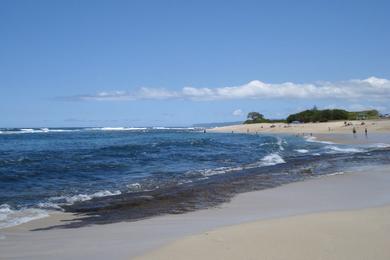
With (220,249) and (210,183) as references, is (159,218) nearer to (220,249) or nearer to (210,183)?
(220,249)

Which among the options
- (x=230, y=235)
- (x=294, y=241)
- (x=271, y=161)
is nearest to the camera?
(x=294, y=241)

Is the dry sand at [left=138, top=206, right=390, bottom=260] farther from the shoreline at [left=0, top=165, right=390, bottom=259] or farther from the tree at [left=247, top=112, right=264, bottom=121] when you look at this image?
the tree at [left=247, top=112, right=264, bottom=121]

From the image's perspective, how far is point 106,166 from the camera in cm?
2498

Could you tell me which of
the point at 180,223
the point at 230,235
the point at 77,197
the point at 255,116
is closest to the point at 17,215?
the point at 77,197

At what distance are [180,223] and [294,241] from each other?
3349 millimetres

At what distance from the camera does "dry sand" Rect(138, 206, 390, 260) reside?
641 cm

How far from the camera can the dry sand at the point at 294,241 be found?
6410 millimetres

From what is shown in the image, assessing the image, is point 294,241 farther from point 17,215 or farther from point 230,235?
point 17,215

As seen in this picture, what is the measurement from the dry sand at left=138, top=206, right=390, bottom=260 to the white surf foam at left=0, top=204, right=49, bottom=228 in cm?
508

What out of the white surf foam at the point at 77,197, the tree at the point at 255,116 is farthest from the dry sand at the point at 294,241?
→ the tree at the point at 255,116

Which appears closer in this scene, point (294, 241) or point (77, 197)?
point (294, 241)

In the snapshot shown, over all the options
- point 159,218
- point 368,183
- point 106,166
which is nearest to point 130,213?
point 159,218

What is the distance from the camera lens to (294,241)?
23.4ft

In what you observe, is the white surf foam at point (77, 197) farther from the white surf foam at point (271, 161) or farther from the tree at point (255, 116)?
the tree at point (255, 116)
